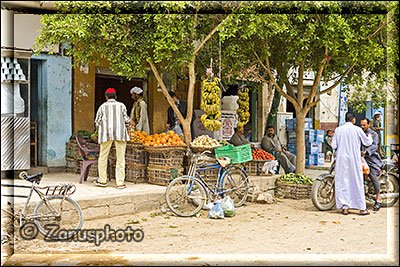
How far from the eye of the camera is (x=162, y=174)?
29.0 ft

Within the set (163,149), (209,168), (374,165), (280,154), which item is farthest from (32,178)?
(280,154)

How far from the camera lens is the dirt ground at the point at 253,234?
19.3 ft

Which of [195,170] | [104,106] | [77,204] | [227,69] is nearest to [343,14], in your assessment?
[227,69]

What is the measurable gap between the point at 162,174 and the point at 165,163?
251 millimetres

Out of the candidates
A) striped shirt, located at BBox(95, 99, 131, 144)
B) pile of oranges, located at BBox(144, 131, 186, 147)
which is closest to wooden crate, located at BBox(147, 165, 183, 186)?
pile of oranges, located at BBox(144, 131, 186, 147)

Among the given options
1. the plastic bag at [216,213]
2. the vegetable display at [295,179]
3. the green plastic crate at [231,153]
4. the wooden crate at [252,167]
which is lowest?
the plastic bag at [216,213]

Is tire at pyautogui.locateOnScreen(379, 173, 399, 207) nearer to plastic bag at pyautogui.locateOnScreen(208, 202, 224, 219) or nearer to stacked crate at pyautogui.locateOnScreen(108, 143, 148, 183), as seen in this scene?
plastic bag at pyautogui.locateOnScreen(208, 202, 224, 219)

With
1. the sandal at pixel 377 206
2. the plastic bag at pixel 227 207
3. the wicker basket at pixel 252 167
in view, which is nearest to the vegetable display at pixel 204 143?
the plastic bag at pixel 227 207

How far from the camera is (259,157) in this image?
10945mm

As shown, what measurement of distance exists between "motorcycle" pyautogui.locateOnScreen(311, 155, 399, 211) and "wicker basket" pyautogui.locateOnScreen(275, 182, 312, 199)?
125 centimetres

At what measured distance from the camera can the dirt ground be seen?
19.3 feet

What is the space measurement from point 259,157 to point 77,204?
5.54 metres

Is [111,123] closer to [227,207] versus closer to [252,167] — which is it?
[227,207]

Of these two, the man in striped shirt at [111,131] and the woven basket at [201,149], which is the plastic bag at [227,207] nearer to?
the woven basket at [201,149]
